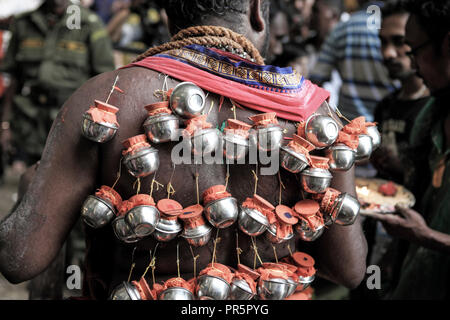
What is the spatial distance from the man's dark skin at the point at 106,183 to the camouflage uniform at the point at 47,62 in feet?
11.5

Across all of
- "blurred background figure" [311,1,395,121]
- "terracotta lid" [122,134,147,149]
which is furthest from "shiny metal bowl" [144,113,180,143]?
"blurred background figure" [311,1,395,121]

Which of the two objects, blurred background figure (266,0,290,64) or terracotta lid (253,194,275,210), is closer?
terracotta lid (253,194,275,210)

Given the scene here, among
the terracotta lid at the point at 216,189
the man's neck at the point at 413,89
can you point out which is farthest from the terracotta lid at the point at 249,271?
the man's neck at the point at 413,89

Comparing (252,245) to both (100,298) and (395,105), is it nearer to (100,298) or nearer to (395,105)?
(100,298)

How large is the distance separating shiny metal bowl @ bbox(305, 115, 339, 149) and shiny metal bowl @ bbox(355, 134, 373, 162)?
18 centimetres

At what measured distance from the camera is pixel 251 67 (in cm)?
160

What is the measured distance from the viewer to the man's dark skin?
4.86 feet

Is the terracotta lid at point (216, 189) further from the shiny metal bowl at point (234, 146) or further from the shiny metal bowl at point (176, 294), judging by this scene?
the shiny metal bowl at point (176, 294)

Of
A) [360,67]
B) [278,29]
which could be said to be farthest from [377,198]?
[278,29]

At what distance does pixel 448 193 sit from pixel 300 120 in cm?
149

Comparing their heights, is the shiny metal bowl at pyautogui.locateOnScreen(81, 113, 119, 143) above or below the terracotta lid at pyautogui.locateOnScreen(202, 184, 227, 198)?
above

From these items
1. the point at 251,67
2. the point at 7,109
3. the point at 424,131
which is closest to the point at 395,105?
the point at 424,131

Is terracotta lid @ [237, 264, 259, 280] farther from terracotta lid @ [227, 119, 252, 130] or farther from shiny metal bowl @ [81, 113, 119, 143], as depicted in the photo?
shiny metal bowl @ [81, 113, 119, 143]

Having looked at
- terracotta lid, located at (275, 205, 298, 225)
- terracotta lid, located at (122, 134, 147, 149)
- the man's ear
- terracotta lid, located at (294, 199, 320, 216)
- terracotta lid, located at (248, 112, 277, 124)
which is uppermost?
the man's ear
